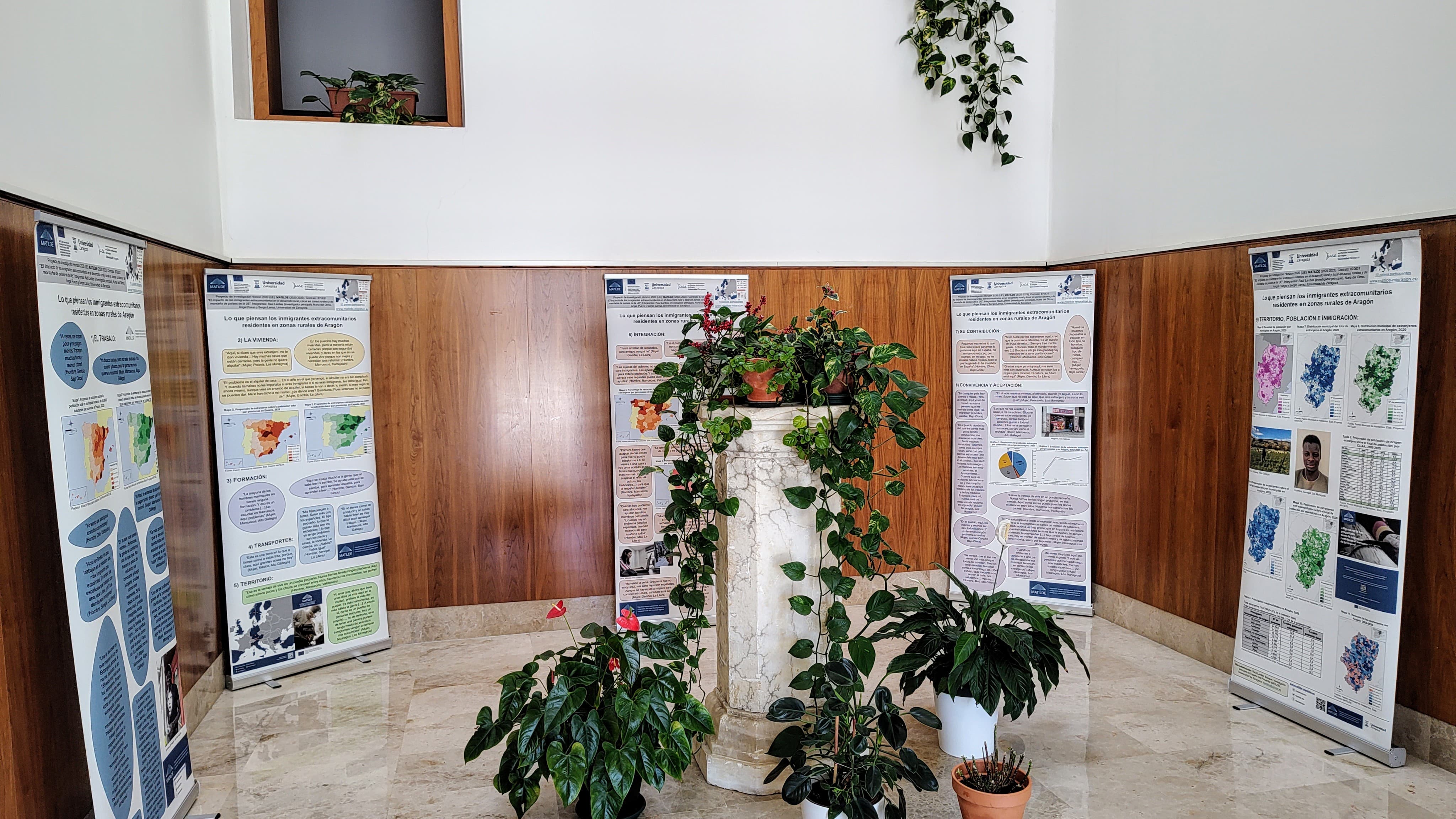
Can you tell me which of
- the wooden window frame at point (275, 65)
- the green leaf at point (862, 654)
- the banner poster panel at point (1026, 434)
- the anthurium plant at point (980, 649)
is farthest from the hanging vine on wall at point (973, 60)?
the green leaf at point (862, 654)

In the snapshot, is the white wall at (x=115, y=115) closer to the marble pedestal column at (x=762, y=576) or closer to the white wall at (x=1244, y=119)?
the marble pedestal column at (x=762, y=576)

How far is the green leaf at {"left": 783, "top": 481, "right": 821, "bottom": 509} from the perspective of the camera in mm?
2881

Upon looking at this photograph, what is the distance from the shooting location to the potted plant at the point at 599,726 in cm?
261

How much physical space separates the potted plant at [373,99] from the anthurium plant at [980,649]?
3699 mm

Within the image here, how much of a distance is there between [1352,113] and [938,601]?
106 inches

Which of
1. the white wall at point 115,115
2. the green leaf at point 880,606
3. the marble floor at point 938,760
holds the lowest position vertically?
the marble floor at point 938,760

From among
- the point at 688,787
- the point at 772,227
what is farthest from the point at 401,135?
the point at 688,787

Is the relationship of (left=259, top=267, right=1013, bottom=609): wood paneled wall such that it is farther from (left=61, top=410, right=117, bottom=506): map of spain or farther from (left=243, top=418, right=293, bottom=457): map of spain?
(left=61, top=410, right=117, bottom=506): map of spain

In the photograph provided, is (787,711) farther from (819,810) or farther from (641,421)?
(641,421)

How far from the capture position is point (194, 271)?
13.3ft

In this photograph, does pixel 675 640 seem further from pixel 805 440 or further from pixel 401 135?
pixel 401 135

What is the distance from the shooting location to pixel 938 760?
3.38 metres

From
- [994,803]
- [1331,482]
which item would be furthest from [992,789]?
[1331,482]

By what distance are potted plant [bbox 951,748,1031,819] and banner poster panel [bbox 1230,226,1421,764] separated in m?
1.64
